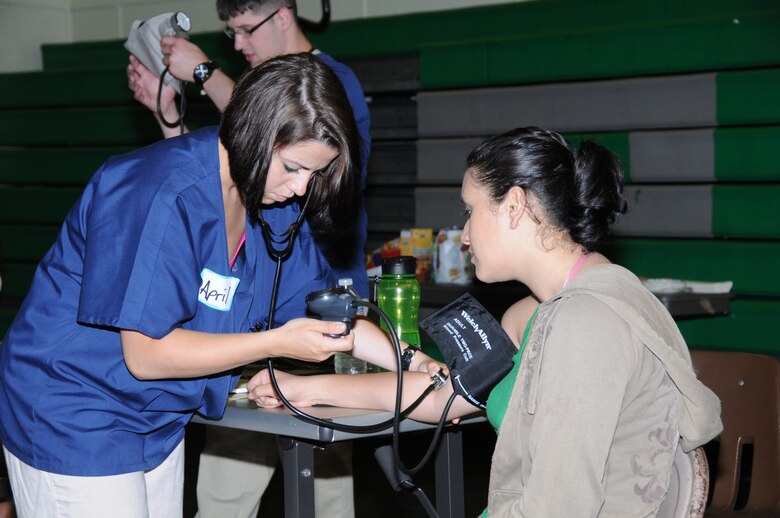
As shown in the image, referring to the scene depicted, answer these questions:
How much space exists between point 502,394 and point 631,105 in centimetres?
272

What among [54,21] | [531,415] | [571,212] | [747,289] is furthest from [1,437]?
[54,21]

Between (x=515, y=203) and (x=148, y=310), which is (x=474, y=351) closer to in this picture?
(x=515, y=203)

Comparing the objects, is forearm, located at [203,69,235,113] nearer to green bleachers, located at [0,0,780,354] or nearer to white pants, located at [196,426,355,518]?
white pants, located at [196,426,355,518]

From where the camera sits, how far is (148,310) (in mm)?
1361

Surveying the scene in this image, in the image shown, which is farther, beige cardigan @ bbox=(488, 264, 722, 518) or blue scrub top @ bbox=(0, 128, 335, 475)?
blue scrub top @ bbox=(0, 128, 335, 475)

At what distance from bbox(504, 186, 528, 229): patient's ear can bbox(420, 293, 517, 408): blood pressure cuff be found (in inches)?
6.5

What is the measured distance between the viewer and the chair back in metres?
1.98

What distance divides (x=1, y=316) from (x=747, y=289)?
163 inches

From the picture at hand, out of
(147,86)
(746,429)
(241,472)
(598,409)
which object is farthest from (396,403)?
(147,86)

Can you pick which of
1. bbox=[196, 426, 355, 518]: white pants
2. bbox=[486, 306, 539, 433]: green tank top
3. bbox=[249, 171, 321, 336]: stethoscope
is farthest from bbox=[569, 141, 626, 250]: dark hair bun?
bbox=[196, 426, 355, 518]: white pants

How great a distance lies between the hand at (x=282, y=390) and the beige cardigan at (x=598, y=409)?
1.32 feet

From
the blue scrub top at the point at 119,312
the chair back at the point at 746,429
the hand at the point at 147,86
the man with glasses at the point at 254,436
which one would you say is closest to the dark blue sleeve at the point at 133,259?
the blue scrub top at the point at 119,312

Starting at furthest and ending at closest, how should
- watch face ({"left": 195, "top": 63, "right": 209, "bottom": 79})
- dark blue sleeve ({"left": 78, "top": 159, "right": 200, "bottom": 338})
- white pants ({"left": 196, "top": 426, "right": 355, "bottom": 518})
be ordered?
watch face ({"left": 195, "top": 63, "right": 209, "bottom": 79}), white pants ({"left": 196, "top": 426, "right": 355, "bottom": 518}), dark blue sleeve ({"left": 78, "top": 159, "right": 200, "bottom": 338})

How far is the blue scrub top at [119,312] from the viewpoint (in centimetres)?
137
